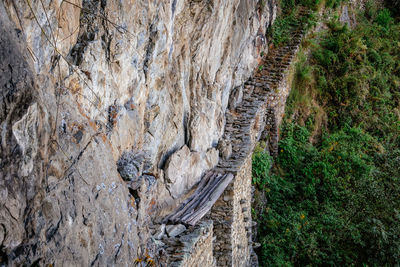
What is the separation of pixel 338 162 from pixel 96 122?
877 cm

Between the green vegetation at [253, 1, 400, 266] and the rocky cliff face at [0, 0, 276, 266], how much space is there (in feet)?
12.5

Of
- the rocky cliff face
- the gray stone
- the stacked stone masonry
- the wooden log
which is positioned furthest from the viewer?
the stacked stone masonry

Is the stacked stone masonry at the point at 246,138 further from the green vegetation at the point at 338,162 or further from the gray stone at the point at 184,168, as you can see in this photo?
the green vegetation at the point at 338,162

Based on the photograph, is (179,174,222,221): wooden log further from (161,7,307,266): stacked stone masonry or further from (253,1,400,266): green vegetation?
(253,1,400,266): green vegetation

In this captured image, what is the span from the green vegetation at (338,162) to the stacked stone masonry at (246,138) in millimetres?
583

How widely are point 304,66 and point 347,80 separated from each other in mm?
1602

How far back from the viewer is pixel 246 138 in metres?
9.01

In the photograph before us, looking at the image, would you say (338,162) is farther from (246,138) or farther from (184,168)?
(184,168)

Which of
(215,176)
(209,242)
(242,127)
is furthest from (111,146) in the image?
(242,127)

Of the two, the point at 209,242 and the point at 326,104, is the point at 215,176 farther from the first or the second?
the point at 326,104

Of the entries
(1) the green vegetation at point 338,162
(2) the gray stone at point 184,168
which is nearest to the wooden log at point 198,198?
(2) the gray stone at point 184,168

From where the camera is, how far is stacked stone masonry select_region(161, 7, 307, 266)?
23.6 feet

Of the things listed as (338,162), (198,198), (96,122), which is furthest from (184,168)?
(338,162)

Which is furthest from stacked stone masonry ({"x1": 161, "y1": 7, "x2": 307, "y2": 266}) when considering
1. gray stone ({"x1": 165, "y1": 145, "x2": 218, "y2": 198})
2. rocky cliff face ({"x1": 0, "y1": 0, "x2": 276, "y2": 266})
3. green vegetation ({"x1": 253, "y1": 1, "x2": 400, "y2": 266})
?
rocky cliff face ({"x1": 0, "y1": 0, "x2": 276, "y2": 266})
